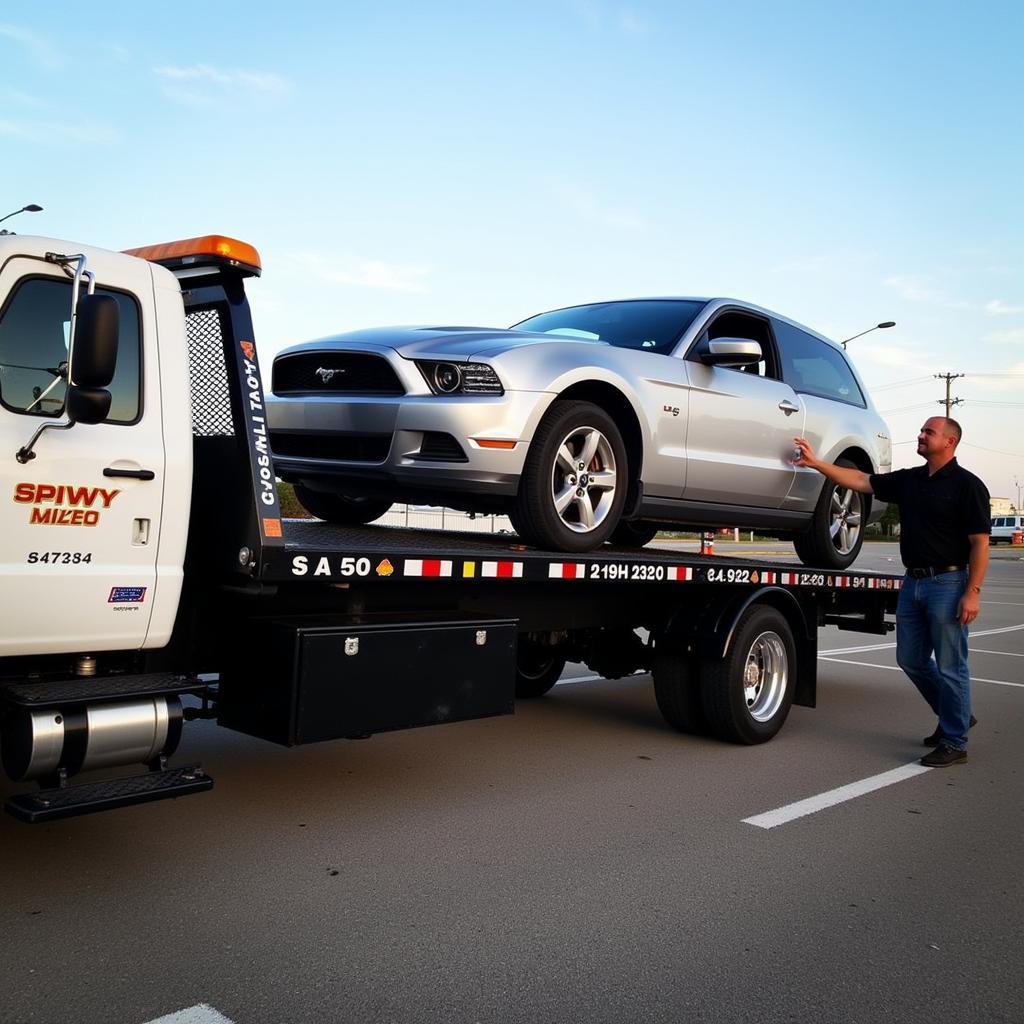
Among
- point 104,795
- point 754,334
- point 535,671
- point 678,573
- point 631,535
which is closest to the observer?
point 104,795

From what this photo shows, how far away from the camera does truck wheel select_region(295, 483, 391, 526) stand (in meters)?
6.63

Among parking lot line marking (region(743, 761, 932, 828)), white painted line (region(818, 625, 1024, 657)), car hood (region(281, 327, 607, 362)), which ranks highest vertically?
car hood (region(281, 327, 607, 362))

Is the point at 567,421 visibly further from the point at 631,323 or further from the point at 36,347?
the point at 36,347

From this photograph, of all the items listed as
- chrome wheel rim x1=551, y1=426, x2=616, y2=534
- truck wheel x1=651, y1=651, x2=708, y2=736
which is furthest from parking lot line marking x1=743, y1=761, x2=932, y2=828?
chrome wheel rim x1=551, y1=426, x2=616, y2=534

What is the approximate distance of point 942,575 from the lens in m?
6.59

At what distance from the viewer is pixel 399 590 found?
491 centimetres

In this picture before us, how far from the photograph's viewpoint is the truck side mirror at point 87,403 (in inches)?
141

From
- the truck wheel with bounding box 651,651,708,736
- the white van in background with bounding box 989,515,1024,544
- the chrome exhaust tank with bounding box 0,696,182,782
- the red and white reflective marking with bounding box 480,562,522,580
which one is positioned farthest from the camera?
the white van in background with bounding box 989,515,1024,544

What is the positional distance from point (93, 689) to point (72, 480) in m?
0.72

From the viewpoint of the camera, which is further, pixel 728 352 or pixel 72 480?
pixel 728 352

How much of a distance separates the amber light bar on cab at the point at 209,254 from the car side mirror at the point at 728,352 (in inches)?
123

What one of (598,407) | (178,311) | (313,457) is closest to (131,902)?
(178,311)

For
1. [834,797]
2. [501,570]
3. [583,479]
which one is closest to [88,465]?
[501,570]

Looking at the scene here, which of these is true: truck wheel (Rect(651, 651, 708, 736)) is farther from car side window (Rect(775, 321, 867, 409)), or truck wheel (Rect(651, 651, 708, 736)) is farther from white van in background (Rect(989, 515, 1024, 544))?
white van in background (Rect(989, 515, 1024, 544))
